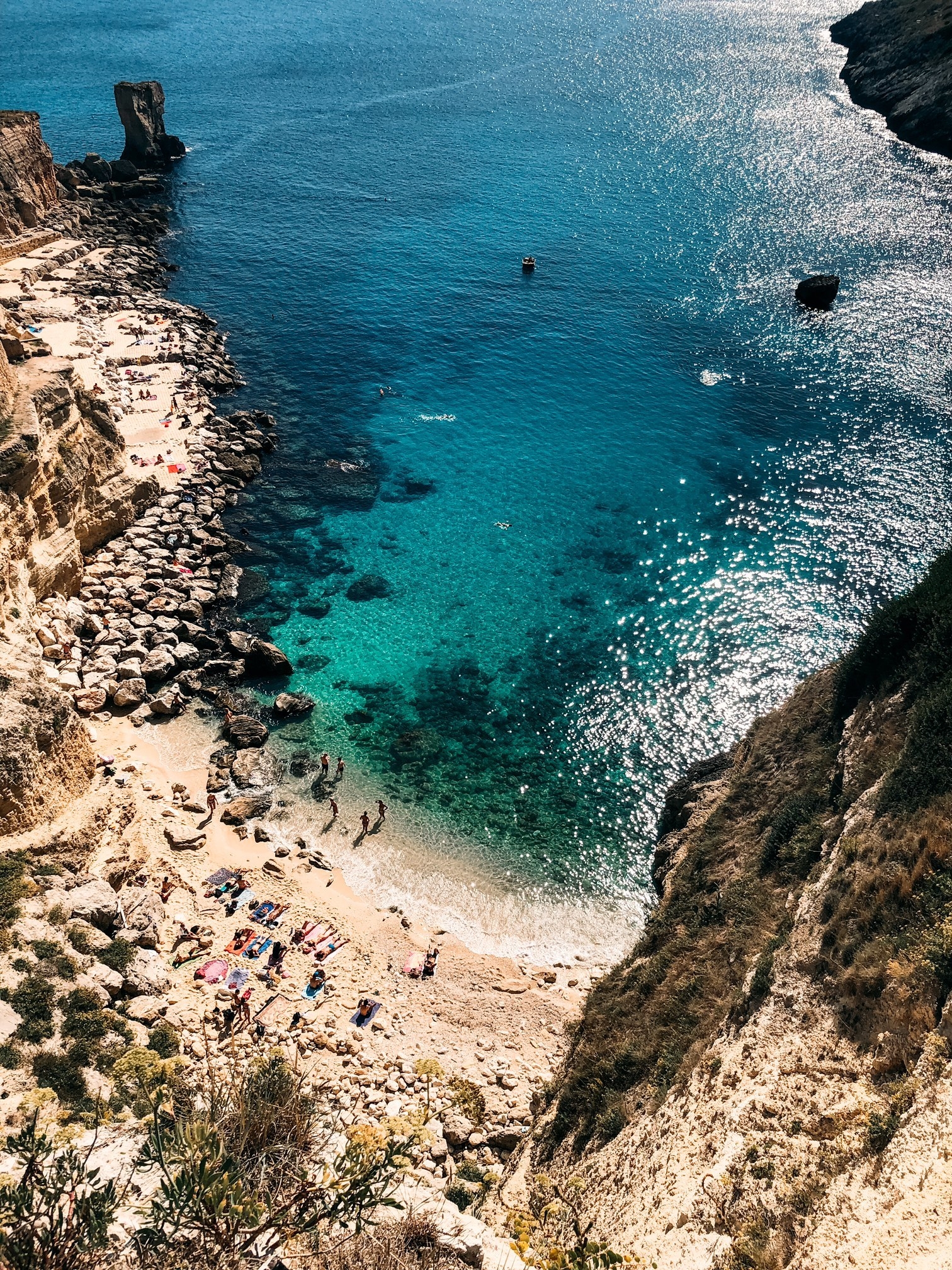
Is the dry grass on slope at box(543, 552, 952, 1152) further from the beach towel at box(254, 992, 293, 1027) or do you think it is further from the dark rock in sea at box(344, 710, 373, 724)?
the dark rock in sea at box(344, 710, 373, 724)

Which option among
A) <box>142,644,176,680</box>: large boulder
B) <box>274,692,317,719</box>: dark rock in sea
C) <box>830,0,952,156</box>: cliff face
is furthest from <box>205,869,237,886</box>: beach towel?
<box>830,0,952,156</box>: cliff face

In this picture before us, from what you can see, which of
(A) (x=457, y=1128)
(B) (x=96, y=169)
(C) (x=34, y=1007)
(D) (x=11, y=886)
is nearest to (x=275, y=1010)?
(A) (x=457, y=1128)

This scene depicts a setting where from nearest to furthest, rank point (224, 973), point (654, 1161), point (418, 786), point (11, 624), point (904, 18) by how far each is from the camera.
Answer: point (654, 1161)
point (224, 973)
point (11, 624)
point (418, 786)
point (904, 18)

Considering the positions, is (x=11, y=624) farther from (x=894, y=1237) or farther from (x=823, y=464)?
(x=823, y=464)

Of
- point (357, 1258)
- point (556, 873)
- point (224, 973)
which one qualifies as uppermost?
point (357, 1258)

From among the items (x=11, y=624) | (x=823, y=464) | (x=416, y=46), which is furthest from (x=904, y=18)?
(x=11, y=624)

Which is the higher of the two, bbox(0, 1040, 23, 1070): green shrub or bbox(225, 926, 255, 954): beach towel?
bbox(0, 1040, 23, 1070): green shrub
